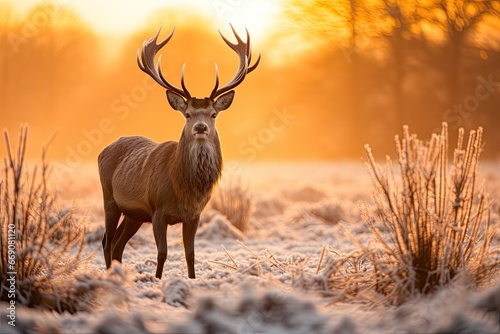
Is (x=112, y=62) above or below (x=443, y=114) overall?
above

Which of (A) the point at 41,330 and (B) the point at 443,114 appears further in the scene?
(B) the point at 443,114

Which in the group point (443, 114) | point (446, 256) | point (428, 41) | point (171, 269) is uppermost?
point (428, 41)

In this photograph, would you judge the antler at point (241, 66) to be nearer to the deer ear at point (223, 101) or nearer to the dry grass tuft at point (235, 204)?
the deer ear at point (223, 101)

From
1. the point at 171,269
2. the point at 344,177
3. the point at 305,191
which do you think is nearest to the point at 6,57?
the point at 344,177

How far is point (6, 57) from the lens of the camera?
34.5 m

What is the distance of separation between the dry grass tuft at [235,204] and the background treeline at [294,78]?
11.6 meters

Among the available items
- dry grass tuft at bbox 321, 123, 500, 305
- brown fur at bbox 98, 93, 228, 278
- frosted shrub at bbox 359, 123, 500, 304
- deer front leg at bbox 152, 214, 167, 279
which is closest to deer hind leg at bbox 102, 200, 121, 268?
brown fur at bbox 98, 93, 228, 278

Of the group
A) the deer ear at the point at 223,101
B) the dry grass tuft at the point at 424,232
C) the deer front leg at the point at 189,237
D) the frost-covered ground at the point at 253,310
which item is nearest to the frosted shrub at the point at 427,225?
the dry grass tuft at the point at 424,232

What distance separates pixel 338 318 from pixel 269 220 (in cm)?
863

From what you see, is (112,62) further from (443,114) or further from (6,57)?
(443,114)

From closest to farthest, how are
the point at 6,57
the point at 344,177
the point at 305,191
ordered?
1. the point at 305,191
2. the point at 344,177
3. the point at 6,57

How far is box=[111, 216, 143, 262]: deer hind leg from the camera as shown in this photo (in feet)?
24.7

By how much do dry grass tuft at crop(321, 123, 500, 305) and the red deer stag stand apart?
1863 millimetres

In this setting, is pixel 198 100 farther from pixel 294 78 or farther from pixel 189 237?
pixel 294 78
